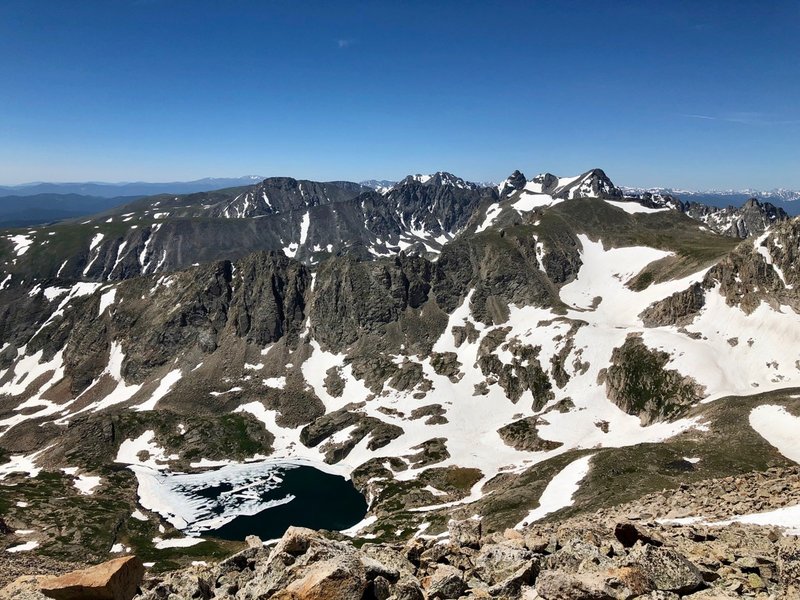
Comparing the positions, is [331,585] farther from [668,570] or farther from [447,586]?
[668,570]

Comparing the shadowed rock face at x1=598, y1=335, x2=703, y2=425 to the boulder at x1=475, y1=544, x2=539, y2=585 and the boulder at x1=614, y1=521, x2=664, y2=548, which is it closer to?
the boulder at x1=614, y1=521, x2=664, y2=548

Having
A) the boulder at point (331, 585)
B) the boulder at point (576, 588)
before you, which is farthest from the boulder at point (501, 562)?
the boulder at point (331, 585)

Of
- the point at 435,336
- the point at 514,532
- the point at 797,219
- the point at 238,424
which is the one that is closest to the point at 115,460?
the point at 238,424

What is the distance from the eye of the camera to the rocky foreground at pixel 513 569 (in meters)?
15.3

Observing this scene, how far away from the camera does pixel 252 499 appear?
125m

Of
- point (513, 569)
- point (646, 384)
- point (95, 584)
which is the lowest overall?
point (646, 384)

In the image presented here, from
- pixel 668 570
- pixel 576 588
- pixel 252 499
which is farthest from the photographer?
pixel 252 499

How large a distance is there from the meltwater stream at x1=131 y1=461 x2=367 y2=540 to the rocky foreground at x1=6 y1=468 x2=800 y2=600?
9763 cm

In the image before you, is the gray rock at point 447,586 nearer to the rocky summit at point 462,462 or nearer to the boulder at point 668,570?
the rocky summit at point 462,462

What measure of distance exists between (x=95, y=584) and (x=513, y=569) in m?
16.7

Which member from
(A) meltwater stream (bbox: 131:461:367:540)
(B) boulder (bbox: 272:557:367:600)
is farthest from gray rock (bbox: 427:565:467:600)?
(A) meltwater stream (bbox: 131:461:367:540)

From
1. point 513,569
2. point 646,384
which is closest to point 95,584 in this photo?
point 513,569

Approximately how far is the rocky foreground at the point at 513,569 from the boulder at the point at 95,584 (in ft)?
0.39

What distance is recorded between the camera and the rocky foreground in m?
15.3
